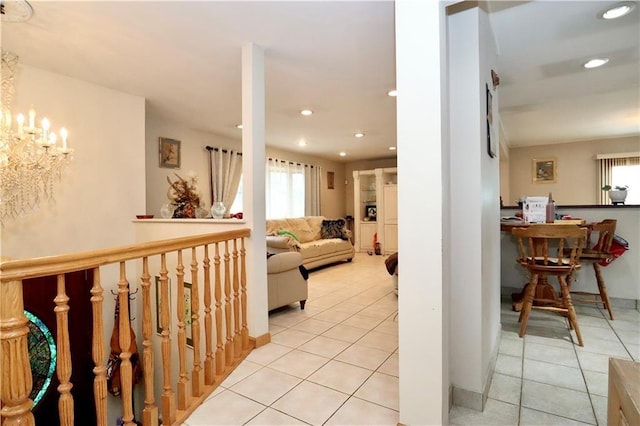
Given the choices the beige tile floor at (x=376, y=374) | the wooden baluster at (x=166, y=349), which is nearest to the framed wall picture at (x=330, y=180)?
the beige tile floor at (x=376, y=374)

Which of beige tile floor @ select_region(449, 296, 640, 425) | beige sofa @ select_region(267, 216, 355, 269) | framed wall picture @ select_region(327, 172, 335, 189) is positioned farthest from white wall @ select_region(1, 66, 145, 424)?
framed wall picture @ select_region(327, 172, 335, 189)

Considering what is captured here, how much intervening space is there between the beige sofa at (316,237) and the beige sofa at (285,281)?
1.28 metres

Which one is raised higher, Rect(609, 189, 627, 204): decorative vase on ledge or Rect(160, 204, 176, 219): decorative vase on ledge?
Rect(609, 189, 627, 204): decorative vase on ledge

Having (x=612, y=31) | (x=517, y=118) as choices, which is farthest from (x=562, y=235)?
(x=517, y=118)

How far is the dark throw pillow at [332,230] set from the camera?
20.3 feet

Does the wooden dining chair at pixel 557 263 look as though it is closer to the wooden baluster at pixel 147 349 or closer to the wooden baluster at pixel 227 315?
the wooden baluster at pixel 227 315

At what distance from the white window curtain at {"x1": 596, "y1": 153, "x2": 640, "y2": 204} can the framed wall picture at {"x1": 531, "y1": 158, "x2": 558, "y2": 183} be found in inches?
28.1

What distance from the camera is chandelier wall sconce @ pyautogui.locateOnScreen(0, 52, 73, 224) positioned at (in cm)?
243

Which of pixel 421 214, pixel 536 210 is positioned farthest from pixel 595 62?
pixel 421 214

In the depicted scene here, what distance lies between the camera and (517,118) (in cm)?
478

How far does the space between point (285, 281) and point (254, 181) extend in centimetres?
131

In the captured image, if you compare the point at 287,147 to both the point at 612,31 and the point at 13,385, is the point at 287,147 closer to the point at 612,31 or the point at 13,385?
the point at 612,31

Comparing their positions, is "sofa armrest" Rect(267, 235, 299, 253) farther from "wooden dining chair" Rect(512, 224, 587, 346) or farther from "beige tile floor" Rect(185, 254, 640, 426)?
"wooden dining chair" Rect(512, 224, 587, 346)

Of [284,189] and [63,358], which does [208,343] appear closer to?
[63,358]
